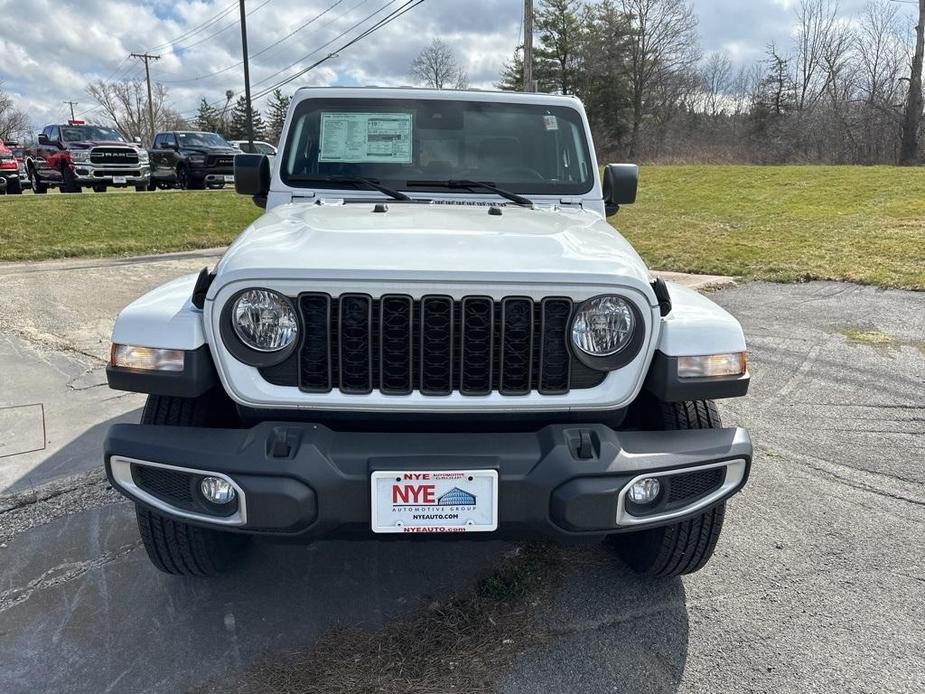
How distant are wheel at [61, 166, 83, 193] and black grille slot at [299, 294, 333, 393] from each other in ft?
66.3

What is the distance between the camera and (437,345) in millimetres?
2156

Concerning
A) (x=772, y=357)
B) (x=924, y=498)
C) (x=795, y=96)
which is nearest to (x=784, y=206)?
(x=772, y=357)

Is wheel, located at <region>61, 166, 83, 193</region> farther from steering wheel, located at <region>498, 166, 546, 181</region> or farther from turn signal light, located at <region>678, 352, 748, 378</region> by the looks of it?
turn signal light, located at <region>678, 352, 748, 378</region>

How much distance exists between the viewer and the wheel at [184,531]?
234 cm

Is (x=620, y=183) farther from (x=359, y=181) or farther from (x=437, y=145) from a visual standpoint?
(x=359, y=181)

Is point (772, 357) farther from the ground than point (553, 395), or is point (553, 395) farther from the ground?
point (553, 395)

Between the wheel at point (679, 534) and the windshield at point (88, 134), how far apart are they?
70.5ft

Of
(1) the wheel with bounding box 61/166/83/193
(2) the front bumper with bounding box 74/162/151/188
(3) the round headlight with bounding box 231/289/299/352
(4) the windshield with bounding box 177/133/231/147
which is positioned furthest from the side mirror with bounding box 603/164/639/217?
(1) the wheel with bounding box 61/166/83/193

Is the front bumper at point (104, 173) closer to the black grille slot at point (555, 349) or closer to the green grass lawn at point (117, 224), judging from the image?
the green grass lawn at point (117, 224)

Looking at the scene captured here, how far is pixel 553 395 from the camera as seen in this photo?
2205mm

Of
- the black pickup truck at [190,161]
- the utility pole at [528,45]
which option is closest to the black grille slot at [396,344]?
the utility pole at [528,45]

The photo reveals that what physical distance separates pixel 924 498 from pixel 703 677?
1.94 meters

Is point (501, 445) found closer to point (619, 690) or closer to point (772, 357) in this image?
Result: point (619, 690)

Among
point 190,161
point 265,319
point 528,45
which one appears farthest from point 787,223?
point 190,161
